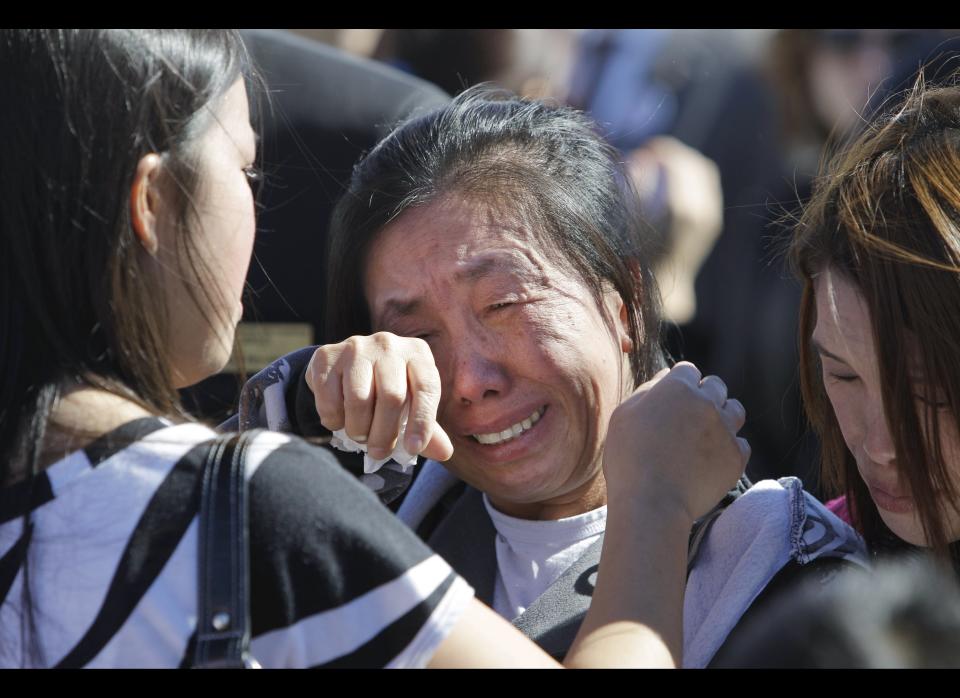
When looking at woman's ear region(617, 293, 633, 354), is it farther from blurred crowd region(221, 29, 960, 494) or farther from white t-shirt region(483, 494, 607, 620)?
blurred crowd region(221, 29, 960, 494)

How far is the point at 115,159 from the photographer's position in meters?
1.16

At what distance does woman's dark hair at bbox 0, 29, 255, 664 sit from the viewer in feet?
3.75

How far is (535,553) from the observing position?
6.16ft

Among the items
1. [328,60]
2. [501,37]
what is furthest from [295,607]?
[501,37]

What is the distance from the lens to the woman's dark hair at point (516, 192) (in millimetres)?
1927

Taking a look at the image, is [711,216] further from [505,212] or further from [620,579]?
[620,579]

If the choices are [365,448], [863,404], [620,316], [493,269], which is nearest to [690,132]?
[620,316]

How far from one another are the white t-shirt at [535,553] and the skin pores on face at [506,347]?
0.06 m

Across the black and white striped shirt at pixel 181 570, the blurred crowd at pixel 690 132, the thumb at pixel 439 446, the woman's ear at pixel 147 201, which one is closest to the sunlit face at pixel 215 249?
the woman's ear at pixel 147 201

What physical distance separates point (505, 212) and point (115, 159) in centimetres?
85

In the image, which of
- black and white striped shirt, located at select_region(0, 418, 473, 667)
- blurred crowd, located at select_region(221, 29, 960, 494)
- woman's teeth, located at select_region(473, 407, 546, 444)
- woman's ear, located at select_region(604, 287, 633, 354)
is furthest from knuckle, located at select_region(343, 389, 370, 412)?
blurred crowd, located at select_region(221, 29, 960, 494)

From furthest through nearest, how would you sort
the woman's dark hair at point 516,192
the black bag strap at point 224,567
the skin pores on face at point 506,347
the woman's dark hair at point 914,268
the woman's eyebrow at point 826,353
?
the woman's dark hair at point 516,192 < the skin pores on face at point 506,347 < the woman's eyebrow at point 826,353 < the woman's dark hair at point 914,268 < the black bag strap at point 224,567

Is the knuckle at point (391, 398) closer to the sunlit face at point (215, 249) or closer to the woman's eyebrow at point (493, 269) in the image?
the sunlit face at point (215, 249)

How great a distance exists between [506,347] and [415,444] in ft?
1.26
